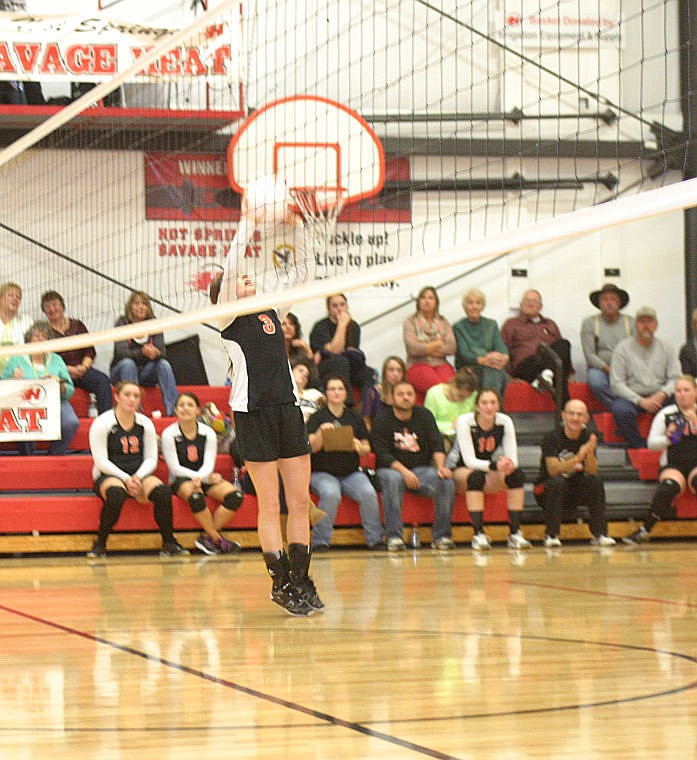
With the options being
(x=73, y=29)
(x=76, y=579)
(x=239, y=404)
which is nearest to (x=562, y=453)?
(x=76, y=579)

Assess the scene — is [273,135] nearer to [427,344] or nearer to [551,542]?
[427,344]

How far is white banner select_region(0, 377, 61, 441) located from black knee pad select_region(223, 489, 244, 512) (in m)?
1.55

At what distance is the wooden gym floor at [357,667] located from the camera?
3.26 m

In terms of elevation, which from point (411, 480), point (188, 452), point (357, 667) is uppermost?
point (188, 452)

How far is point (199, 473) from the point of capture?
371 inches

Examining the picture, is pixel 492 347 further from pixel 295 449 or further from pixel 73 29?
pixel 295 449

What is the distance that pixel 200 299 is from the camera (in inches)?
461

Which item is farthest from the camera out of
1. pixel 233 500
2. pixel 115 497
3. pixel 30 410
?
pixel 30 410

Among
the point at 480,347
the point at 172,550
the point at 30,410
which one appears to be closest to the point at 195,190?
the point at 480,347

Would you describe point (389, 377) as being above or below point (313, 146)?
below

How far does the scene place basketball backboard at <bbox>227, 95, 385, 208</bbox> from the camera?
10789mm

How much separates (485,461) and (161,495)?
2.49 m

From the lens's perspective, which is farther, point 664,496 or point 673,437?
point 673,437

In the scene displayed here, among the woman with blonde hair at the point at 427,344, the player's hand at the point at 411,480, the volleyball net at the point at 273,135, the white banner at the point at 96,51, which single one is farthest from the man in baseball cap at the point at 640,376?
the white banner at the point at 96,51
